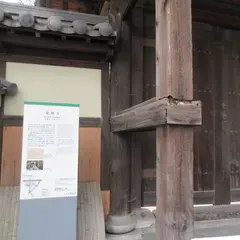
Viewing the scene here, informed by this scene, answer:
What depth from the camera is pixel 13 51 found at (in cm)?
321

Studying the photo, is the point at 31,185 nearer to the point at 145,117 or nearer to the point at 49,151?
the point at 49,151

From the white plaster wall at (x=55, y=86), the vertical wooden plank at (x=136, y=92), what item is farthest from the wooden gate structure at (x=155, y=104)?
the white plaster wall at (x=55, y=86)

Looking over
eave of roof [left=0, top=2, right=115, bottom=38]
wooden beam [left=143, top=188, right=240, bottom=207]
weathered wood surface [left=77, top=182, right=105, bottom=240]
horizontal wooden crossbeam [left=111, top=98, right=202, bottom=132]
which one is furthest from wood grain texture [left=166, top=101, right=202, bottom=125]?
wooden beam [left=143, top=188, right=240, bottom=207]

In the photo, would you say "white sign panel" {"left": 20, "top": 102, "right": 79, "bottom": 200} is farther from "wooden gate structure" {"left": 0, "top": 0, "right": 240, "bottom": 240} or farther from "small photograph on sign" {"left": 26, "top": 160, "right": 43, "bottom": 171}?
"wooden gate structure" {"left": 0, "top": 0, "right": 240, "bottom": 240}

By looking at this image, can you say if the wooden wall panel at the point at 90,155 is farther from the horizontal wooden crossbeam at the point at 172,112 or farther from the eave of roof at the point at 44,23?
the horizontal wooden crossbeam at the point at 172,112

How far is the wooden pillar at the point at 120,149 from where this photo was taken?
127 inches

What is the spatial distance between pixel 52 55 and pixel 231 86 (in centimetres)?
271

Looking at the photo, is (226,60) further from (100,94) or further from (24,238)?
(24,238)

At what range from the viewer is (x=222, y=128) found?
382 cm

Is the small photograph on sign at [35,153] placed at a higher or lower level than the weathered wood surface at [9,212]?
higher

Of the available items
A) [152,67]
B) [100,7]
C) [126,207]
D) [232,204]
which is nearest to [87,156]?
[126,207]

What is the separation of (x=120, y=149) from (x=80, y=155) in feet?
1.75

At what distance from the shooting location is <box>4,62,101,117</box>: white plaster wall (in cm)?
321

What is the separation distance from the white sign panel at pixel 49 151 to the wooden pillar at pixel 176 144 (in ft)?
3.65
